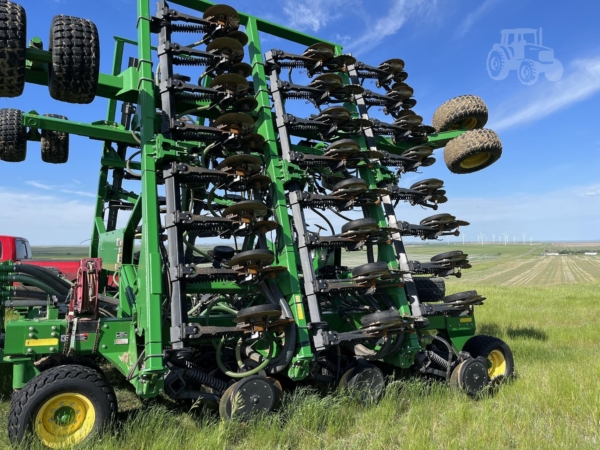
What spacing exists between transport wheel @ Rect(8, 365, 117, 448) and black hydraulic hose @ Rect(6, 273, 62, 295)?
196 centimetres

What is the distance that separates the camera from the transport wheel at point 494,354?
6.85 metres

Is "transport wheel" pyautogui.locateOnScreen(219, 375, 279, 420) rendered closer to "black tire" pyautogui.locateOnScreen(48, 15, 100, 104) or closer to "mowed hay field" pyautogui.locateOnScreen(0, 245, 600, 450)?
"mowed hay field" pyautogui.locateOnScreen(0, 245, 600, 450)

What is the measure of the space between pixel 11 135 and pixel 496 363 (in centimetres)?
817

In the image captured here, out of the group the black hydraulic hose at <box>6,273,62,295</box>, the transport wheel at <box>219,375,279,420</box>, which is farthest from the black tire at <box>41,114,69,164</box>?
the transport wheel at <box>219,375,279,420</box>

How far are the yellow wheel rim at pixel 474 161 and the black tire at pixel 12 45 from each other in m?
6.39

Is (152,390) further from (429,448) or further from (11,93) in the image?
(11,93)

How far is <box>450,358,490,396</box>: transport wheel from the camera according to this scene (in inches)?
240

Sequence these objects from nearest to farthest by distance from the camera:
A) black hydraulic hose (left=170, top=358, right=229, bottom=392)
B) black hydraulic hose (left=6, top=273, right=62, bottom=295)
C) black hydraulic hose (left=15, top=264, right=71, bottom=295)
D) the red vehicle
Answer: black hydraulic hose (left=170, top=358, right=229, bottom=392)
black hydraulic hose (left=6, top=273, right=62, bottom=295)
black hydraulic hose (left=15, top=264, right=71, bottom=295)
the red vehicle

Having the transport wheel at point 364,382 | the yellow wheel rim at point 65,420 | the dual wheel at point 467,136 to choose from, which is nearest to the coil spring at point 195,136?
the yellow wheel rim at point 65,420

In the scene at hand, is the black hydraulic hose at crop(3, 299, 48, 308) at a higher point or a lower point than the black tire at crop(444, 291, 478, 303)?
higher

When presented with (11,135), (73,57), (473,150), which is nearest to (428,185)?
(473,150)

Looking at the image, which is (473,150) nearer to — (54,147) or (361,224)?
(361,224)

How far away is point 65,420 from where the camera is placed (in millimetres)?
4328

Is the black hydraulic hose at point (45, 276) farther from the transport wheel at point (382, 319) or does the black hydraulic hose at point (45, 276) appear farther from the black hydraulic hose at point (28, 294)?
the transport wheel at point (382, 319)
